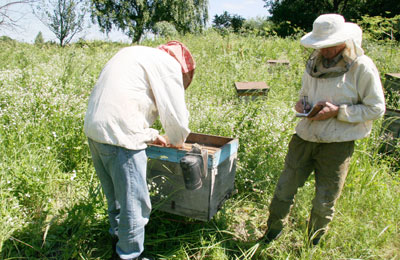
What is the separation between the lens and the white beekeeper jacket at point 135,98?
198cm

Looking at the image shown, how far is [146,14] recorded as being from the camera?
2836cm

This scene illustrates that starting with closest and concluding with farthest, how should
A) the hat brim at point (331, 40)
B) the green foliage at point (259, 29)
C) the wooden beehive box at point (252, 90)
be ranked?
the hat brim at point (331, 40), the wooden beehive box at point (252, 90), the green foliage at point (259, 29)

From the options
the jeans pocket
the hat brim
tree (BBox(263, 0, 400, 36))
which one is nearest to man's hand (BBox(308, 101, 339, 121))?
the hat brim

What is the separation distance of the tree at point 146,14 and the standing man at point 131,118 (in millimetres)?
26535

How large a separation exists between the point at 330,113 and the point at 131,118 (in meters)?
1.49

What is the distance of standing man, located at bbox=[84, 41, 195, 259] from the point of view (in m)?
1.99

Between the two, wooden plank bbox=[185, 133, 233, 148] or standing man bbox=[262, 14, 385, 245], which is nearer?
standing man bbox=[262, 14, 385, 245]

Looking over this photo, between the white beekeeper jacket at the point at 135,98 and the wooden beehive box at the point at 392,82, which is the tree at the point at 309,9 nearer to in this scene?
the wooden beehive box at the point at 392,82

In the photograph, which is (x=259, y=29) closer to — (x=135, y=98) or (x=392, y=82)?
(x=392, y=82)

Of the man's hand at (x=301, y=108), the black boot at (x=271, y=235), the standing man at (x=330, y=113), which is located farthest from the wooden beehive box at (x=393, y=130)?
the black boot at (x=271, y=235)

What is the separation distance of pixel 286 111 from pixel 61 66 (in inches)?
199

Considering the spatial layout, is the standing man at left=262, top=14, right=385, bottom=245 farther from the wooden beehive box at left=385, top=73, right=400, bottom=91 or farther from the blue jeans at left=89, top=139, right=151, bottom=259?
the wooden beehive box at left=385, top=73, right=400, bottom=91

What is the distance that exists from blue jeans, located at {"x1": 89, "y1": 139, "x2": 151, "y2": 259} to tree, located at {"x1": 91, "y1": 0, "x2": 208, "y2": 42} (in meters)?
26.7

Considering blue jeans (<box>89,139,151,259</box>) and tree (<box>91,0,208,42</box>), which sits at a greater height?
tree (<box>91,0,208,42</box>)
